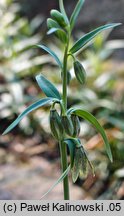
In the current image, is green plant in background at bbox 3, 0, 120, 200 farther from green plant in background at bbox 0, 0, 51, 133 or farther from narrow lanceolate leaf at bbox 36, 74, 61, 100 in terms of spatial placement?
green plant in background at bbox 0, 0, 51, 133

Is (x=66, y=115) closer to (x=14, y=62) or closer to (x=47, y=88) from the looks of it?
(x=47, y=88)

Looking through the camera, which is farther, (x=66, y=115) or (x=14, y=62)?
(x=14, y=62)

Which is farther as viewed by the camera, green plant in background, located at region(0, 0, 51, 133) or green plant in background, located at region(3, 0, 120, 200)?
green plant in background, located at region(0, 0, 51, 133)

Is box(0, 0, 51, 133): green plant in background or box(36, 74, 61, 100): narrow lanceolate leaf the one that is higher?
box(0, 0, 51, 133): green plant in background

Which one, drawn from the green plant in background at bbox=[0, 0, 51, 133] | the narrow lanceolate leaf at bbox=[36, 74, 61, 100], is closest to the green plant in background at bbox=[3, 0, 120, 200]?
the narrow lanceolate leaf at bbox=[36, 74, 61, 100]

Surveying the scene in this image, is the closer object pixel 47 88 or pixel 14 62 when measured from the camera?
pixel 47 88

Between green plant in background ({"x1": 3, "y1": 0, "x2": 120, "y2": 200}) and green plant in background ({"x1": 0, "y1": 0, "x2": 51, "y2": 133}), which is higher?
green plant in background ({"x1": 0, "y1": 0, "x2": 51, "y2": 133})

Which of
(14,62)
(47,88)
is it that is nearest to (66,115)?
(47,88)

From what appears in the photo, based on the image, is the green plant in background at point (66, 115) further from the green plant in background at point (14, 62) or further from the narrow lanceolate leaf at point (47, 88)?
the green plant in background at point (14, 62)

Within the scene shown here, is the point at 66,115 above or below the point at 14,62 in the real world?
below

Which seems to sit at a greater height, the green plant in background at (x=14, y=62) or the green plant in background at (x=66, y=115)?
the green plant in background at (x=14, y=62)

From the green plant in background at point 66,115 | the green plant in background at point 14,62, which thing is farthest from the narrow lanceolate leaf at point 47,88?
the green plant in background at point 14,62
